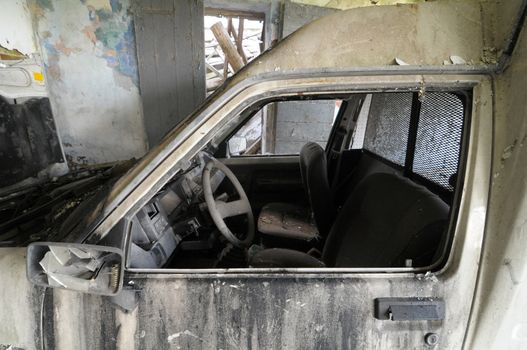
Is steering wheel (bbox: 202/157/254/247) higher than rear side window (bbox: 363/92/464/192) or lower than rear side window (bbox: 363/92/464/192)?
lower

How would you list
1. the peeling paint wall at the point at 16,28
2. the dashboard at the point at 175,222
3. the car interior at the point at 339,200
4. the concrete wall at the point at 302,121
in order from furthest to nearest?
the concrete wall at the point at 302,121 < the peeling paint wall at the point at 16,28 < the dashboard at the point at 175,222 < the car interior at the point at 339,200

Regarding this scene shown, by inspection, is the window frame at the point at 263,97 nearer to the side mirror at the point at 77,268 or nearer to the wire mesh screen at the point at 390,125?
the side mirror at the point at 77,268

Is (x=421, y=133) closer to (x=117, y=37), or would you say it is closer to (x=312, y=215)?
(x=312, y=215)

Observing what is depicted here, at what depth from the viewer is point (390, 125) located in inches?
78.1

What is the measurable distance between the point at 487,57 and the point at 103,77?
4.69 m

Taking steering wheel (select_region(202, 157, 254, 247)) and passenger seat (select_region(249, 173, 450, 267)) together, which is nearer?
passenger seat (select_region(249, 173, 450, 267))

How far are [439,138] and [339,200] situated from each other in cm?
98

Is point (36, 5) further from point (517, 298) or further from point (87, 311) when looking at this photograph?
point (517, 298)

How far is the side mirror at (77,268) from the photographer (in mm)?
959

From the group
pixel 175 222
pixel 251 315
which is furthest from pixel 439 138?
pixel 175 222

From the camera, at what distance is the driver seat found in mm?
2086

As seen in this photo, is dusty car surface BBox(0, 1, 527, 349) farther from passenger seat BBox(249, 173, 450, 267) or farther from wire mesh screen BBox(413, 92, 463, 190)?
wire mesh screen BBox(413, 92, 463, 190)

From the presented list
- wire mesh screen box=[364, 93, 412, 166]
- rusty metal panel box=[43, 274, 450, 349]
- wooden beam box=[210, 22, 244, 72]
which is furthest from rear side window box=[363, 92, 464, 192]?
wooden beam box=[210, 22, 244, 72]

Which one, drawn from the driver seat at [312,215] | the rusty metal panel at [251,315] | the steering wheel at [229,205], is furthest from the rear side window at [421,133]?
the steering wheel at [229,205]
